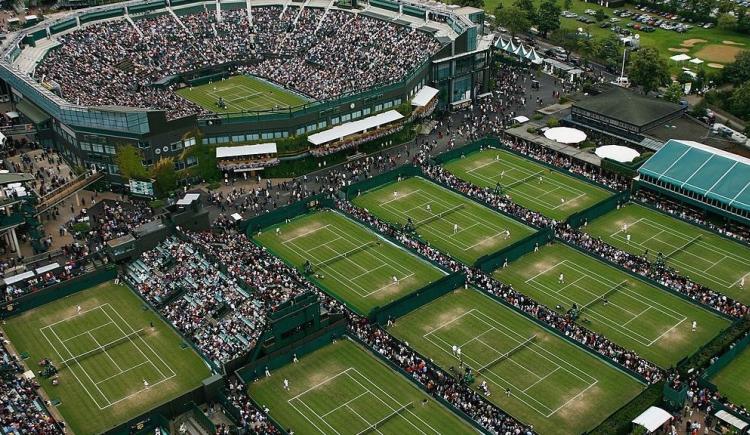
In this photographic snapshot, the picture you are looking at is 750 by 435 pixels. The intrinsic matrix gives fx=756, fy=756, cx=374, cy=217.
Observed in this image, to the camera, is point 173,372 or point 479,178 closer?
point 173,372

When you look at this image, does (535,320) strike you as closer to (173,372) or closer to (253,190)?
(173,372)

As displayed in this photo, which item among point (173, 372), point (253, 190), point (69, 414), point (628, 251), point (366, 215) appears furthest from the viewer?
point (253, 190)

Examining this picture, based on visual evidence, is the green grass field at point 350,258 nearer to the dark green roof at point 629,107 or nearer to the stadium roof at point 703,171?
the stadium roof at point 703,171

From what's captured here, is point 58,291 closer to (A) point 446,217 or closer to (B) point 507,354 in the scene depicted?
(A) point 446,217

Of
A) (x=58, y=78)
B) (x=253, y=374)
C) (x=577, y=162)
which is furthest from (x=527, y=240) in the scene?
(x=58, y=78)

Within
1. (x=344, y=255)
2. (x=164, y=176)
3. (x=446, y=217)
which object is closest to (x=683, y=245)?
(x=446, y=217)

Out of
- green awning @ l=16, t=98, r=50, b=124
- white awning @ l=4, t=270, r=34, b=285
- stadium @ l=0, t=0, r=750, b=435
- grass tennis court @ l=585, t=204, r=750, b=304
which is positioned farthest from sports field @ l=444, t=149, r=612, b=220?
green awning @ l=16, t=98, r=50, b=124

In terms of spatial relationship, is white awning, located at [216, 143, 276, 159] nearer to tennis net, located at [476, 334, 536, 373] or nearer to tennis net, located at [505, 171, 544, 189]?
tennis net, located at [505, 171, 544, 189]
